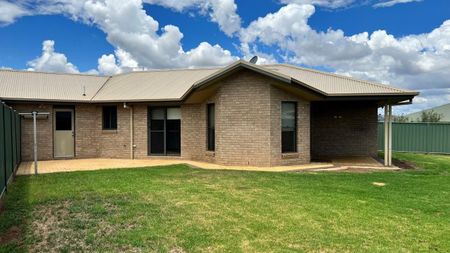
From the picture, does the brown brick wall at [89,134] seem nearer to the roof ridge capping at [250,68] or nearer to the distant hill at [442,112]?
the roof ridge capping at [250,68]

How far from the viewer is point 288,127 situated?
542 inches

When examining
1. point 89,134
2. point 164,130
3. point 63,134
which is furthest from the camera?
point 89,134

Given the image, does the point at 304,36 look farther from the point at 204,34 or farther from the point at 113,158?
the point at 113,158

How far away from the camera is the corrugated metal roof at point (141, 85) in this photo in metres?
13.9

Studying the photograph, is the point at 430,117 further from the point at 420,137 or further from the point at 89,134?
the point at 89,134

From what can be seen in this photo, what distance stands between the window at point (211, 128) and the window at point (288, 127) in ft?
8.87

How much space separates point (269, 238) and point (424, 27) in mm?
17860

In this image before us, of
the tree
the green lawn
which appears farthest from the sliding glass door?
the tree

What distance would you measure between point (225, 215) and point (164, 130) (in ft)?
33.7

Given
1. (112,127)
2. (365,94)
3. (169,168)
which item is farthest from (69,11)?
(365,94)

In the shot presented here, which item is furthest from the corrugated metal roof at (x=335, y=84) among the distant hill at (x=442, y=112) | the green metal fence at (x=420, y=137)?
the distant hill at (x=442, y=112)

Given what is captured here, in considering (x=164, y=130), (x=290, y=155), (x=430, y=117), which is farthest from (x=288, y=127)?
(x=430, y=117)

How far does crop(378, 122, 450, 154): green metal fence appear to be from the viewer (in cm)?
2216

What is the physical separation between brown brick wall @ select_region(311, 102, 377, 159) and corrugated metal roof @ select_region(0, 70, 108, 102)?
11.0 m
